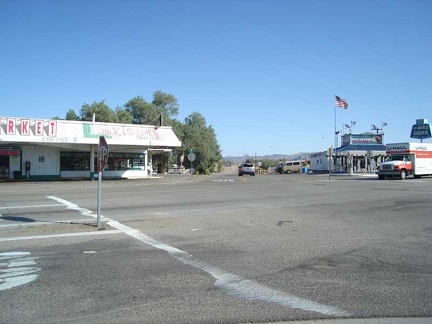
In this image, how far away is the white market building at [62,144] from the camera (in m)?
32.2

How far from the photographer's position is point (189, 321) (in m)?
4.42

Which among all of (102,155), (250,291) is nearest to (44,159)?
(102,155)

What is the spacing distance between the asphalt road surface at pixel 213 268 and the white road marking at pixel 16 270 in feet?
0.06

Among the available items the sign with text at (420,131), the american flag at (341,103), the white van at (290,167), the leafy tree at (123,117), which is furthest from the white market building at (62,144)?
the sign with text at (420,131)

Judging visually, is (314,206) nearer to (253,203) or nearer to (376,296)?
(253,203)

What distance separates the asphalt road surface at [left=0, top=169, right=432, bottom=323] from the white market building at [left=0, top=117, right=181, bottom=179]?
21717 mm

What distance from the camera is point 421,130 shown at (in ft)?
169

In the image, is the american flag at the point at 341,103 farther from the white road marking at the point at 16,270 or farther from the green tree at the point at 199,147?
the white road marking at the point at 16,270

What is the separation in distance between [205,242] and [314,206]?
26.4 feet

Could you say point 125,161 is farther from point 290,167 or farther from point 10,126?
point 290,167

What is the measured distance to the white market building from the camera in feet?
106

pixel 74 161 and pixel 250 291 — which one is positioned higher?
pixel 74 161

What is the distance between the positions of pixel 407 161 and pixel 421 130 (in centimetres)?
1668

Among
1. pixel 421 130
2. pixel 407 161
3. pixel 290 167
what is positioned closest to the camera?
pixel 407 161
